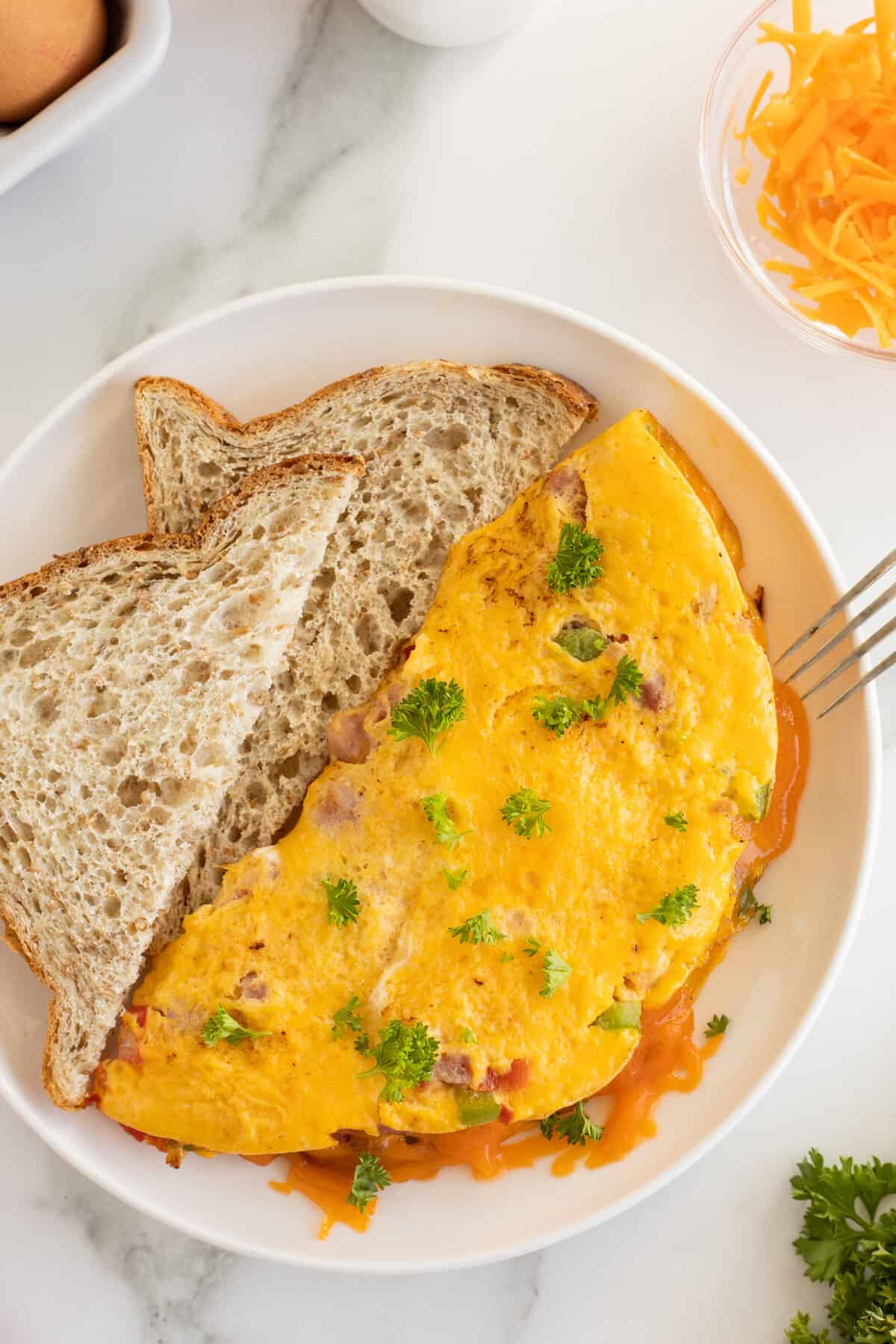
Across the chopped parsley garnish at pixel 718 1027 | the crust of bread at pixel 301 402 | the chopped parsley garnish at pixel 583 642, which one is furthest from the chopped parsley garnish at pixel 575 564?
the chopped parsley garnish at pixel 718 1027

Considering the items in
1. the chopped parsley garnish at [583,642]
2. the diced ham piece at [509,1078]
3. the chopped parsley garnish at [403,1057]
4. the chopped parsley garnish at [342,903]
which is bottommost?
the diced ham piece at [509,1078]

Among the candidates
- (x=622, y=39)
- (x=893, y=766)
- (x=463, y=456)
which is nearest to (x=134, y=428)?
(x=463, y=456)

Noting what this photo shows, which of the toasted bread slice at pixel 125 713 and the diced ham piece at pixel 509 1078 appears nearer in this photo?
the diced ham piece at pixel 509 1078

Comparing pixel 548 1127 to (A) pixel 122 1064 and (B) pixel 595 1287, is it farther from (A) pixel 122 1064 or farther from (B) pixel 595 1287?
(A) pixel 122 1064

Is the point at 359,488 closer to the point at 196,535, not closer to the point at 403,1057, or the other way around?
the point at 196,535

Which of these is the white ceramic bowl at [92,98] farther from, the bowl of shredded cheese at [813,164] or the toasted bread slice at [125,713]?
the bowl of shredded cheese at [813,164]

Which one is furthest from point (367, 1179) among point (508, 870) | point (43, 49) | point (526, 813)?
point (43, 49)
